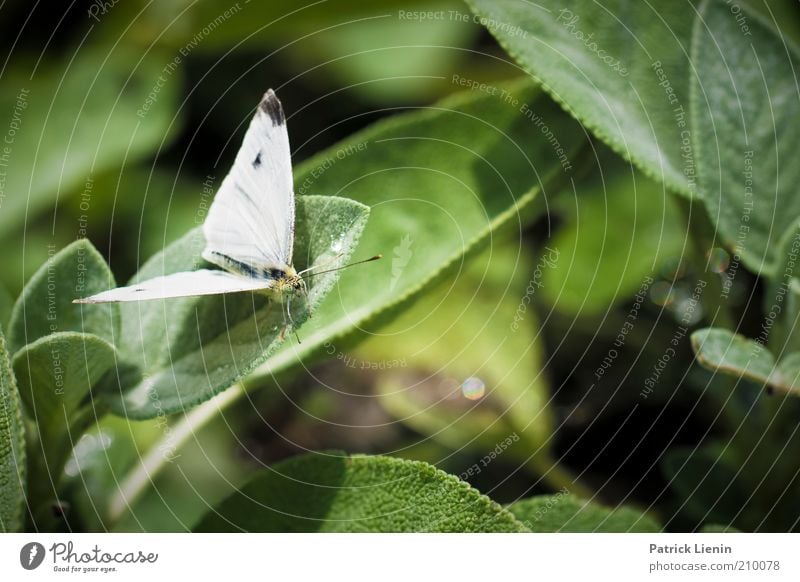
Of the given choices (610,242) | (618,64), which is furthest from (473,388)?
(618,64)

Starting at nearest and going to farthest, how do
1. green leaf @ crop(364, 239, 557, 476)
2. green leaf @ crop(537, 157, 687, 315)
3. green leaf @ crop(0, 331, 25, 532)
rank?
green leaf @ crop(0, 331, 25, 532)
green leaf @ crop(364, 239, 557, 476)
green leaf @ crop(537, 157, 687, 315)

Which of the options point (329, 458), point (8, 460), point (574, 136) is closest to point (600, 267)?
point (574, 136)

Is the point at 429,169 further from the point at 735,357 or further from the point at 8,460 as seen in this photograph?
the point at 8,460

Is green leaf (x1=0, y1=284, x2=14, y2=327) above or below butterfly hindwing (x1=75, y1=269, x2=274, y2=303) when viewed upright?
below

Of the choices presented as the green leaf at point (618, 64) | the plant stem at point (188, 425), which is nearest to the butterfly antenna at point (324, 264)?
the plant stem at point (188, 425)

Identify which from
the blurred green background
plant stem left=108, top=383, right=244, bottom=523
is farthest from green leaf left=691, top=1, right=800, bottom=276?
plant stem left=108, top=383, right=244, bottom=523

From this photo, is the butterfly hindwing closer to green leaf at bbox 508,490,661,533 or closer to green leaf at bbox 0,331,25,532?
green leaf at bbox 0,331,25,532
